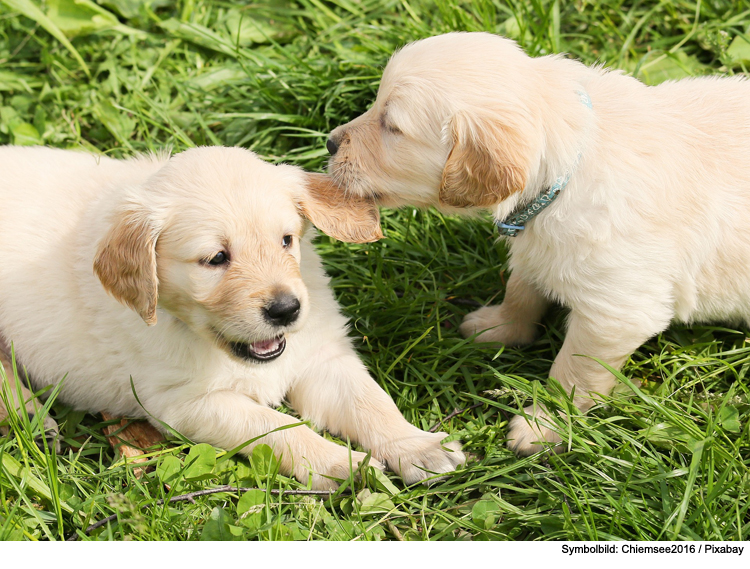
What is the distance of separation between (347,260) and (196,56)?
198 centimetres

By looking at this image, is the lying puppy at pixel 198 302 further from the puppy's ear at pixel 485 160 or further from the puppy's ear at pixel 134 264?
the puppy's ear at pixel 485 160

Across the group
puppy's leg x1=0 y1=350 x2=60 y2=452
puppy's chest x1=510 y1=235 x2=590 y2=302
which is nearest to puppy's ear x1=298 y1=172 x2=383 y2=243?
puppy's chest x1=510 y1=235 x2=590 y2=302

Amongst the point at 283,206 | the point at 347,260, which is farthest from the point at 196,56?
the point at 283,206

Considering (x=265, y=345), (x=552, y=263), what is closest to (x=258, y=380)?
(x=265, y=345)

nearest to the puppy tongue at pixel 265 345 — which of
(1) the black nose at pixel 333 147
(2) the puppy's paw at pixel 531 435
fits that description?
(1) the black nose at pixel 333 147

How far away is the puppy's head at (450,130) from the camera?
2717mm

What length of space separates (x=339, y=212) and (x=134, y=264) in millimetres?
821

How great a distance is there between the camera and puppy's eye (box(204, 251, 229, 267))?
111 inches

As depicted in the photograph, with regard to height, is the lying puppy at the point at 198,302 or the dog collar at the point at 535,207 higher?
the dog collar at the point at 535,207

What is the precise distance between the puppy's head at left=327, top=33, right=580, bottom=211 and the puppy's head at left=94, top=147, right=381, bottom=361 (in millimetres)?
330

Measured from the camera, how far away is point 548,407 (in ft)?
10.1

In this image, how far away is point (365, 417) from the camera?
3.20 m

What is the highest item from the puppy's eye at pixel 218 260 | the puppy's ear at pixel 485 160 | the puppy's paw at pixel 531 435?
the puppy's ear at pixel 485 160

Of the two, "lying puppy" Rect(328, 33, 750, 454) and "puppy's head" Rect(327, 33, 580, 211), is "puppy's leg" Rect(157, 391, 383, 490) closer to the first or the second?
"lying puppy" Rect(328, 33, 750, 454)
